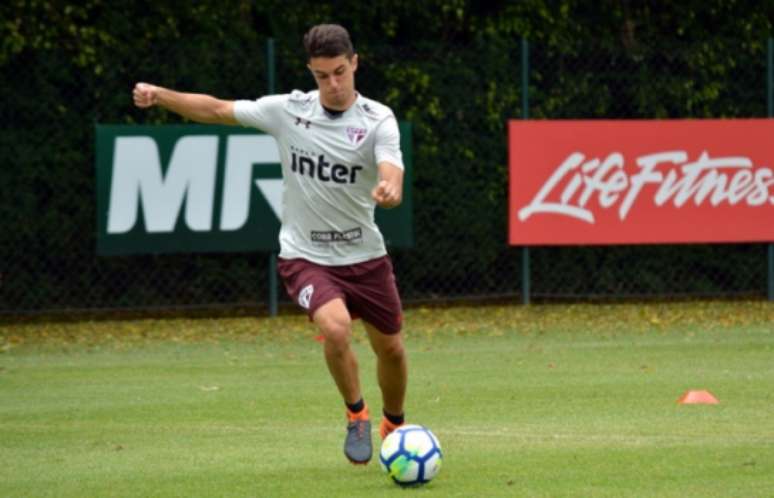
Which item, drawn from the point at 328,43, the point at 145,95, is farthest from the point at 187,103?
the point at 328,43

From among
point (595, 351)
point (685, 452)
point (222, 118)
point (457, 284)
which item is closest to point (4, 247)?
point (457, 284)

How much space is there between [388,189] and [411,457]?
3.79 ft

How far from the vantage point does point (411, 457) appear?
26.5 ft

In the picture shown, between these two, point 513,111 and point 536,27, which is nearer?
point 513,111

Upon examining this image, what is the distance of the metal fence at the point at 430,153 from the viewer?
1806 centimetres

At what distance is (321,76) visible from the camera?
28.9ft

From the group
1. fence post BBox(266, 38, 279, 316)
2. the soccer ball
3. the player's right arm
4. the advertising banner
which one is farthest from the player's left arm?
fence post BBox(266, 38, 279, 316)

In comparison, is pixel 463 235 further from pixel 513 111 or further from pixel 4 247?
pixel 4 247

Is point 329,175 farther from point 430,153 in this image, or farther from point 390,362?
point 430,153

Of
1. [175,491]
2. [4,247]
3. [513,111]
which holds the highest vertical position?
[513,111]

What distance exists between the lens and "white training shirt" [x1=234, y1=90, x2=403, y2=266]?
349 inches

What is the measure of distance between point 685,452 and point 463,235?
10.4 m

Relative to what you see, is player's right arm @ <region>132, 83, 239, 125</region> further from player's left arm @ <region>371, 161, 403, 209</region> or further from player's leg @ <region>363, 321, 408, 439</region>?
player's leg @ <region>363, 321, 408, 439</region>

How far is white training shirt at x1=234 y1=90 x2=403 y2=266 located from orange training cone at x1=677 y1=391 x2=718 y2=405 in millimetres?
2979
